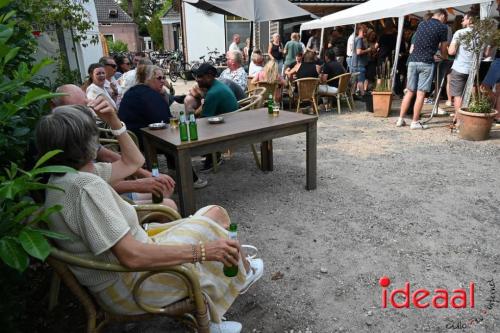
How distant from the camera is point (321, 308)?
7.01 ft

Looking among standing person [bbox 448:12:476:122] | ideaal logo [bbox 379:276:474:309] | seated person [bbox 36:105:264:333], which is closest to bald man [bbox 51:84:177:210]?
seated person [bbox 36:105:264:333]

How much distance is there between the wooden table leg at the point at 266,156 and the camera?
4215 millimetres

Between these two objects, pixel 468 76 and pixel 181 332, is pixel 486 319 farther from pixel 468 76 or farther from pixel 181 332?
pixel 468 76

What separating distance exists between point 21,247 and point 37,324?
135 cm

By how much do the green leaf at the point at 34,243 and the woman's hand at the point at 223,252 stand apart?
25.6 inches

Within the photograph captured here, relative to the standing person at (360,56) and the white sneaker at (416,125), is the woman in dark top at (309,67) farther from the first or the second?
the standing person at (360,56)

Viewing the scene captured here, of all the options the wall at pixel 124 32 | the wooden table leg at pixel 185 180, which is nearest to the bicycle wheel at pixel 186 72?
the wooden table leg at pixel 185 180

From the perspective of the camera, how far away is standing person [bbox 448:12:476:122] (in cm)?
547

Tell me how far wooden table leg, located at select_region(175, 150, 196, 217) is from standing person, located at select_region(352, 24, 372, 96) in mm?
7027

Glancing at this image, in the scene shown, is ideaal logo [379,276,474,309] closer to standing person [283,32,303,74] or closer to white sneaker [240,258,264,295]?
white sneaker [240,258,264,295]

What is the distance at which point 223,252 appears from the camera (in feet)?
4.99

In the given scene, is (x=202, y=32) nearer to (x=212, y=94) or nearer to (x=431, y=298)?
(x=212, y=94)

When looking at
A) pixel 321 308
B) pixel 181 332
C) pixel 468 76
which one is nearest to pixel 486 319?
pixel 321 308

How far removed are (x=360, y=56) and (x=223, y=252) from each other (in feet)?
27.5
